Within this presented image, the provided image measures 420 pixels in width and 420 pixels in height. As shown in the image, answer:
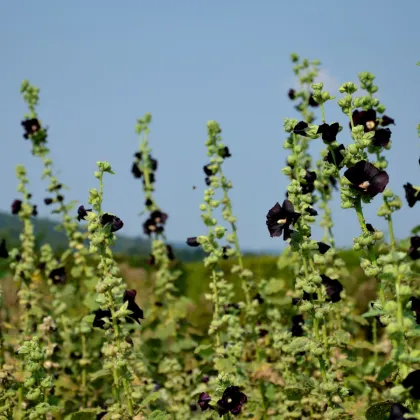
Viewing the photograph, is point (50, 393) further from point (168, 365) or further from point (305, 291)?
point (305, 291)

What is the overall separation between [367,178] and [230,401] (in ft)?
4.68

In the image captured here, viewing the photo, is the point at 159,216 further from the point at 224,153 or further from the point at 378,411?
the point at 378,411

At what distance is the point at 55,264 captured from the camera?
7645 millimetres

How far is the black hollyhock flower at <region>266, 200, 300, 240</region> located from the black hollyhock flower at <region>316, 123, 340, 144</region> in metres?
0.42

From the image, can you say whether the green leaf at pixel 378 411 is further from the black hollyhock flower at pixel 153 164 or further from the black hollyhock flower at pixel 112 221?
the black hollyhock flower at pixel 153 164

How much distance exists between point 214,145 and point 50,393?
2.55 meters

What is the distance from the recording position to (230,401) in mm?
3758

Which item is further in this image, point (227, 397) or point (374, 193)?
point (227, 397)

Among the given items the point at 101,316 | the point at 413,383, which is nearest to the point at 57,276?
the point at 101,316

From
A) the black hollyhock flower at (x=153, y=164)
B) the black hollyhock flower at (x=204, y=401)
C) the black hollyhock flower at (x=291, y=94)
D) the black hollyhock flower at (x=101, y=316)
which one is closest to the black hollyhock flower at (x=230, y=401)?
the black hollyhock flower at (x=204, y=401)

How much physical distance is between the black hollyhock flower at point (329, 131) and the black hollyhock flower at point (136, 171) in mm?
5118

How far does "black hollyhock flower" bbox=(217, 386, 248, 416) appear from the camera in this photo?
12.3 ft

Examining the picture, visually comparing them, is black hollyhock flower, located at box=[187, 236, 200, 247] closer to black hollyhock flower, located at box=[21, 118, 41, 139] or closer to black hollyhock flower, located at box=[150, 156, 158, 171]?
black hollyhock flower, located at box=[150, 156, 158, 171]

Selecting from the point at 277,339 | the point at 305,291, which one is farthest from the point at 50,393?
the point at 305,291
